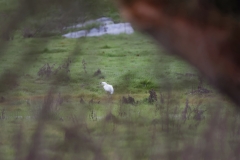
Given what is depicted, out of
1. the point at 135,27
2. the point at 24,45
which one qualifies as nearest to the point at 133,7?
the point at 135,27

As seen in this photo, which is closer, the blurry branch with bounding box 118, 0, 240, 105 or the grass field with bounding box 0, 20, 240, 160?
the blurry branch with bounding box 118, 0, 240, 105

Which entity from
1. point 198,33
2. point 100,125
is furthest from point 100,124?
point 198,33

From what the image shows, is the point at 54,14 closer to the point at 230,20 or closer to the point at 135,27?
the point at 135,27

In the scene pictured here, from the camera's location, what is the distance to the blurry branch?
1477 millimetres

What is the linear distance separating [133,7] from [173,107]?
4.43 feet

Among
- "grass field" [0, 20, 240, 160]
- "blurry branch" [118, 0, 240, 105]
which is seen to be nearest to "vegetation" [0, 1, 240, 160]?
"grass field" [0, 20, 240, 160]

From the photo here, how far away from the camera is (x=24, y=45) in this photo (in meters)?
1.93

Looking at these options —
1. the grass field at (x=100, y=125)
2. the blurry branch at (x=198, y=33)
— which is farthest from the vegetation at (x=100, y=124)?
the blurry branch at (x=198, y=33)

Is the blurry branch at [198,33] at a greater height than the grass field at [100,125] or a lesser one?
greater

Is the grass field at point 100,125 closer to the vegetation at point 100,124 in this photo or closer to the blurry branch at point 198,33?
the vegetation at point 100,124

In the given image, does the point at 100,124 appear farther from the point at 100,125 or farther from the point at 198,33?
the point at 198,33

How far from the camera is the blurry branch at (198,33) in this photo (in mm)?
1477

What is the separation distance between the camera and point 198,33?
5.06 feet

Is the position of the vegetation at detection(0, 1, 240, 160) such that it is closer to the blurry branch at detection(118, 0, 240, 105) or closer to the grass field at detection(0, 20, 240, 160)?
the grass field at detection(0, 20, 240, 160)
